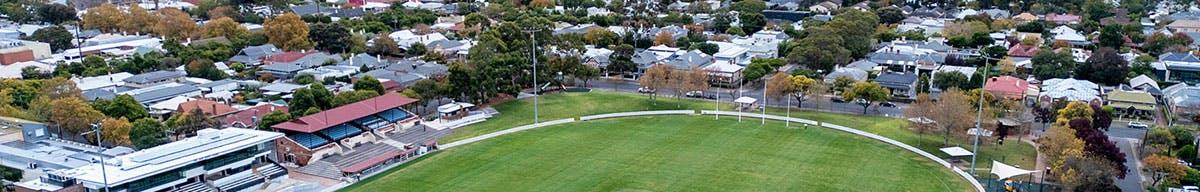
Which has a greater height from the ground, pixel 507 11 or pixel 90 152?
pixel 507 11

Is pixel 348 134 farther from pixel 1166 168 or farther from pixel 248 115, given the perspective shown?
pixel 1166 168

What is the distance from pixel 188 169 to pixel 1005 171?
35.1 metres

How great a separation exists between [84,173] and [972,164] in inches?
1500

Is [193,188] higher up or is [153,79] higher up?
[153,79]

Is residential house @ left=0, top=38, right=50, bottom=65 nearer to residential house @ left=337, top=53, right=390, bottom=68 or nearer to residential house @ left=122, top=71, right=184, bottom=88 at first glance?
residential house @ left=122, top=71, right=184, bottom=88

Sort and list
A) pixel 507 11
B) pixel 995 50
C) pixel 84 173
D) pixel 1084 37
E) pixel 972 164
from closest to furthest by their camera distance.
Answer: pixel 84 173 < pixel 972 164 < pixel 995 50 < pixel 1084 37 < pixel 507 11

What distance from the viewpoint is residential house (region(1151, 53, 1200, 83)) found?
6450 cm

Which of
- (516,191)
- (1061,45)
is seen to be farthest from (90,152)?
(1061,45)

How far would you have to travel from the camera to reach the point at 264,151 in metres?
40.9

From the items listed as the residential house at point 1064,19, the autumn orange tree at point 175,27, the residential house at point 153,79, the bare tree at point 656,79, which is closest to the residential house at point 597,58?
the bare tree at point 656,79

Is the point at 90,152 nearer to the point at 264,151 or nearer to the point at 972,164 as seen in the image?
the point at 264,151

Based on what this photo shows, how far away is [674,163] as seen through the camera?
42156mm

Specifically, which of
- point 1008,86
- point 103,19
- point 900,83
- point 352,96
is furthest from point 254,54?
point 1008,86

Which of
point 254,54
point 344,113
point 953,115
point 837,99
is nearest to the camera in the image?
point 953,115
